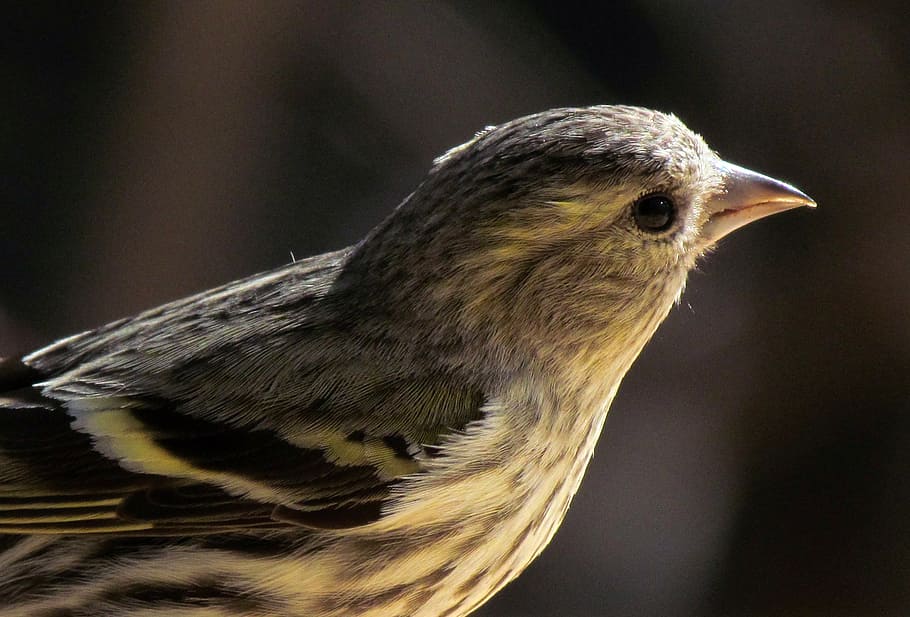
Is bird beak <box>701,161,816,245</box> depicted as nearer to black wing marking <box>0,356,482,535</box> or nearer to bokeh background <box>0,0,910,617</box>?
black wing marking <box>0,356,482,535</box>

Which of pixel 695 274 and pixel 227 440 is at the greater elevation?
pixel 695 274

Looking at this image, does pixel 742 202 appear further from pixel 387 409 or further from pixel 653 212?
pixel 387 409

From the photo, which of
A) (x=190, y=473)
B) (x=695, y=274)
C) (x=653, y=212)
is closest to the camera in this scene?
(x=190, y=473)

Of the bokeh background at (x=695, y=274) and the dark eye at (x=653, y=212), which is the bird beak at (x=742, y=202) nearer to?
the dark eye at (x=653, y=212)

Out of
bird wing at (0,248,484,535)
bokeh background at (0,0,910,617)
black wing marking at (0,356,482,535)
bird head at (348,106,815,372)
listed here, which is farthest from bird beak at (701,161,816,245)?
bokeh background at (0,0,910,617)

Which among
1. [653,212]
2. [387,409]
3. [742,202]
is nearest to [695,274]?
[742,202]
